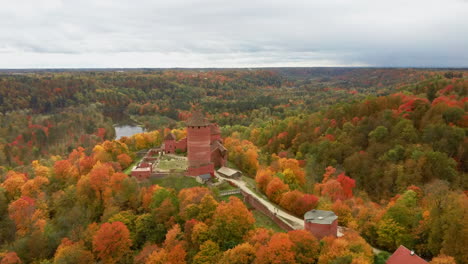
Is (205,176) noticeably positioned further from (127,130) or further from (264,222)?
(127,130)

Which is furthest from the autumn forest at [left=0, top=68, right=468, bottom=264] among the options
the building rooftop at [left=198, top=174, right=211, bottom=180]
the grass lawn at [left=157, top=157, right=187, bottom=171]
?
the grass lawn at [left=157, top=157, right=187, bottom=171]

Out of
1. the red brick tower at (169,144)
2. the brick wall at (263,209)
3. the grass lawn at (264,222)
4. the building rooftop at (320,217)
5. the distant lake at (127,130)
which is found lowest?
the distant lake at (127,130)

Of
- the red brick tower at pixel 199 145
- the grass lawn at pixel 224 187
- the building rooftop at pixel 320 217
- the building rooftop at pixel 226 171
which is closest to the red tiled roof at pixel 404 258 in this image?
the building rooftop at pixel 320 217

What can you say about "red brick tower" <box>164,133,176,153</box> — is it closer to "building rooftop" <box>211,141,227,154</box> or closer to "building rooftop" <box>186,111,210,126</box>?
"building rooftop" <box>211,141,227,154</box>

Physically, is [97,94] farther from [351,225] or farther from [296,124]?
[351,225]

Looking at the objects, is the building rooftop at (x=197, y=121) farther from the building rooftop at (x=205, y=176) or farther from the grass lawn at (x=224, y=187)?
the grass lawn at (x=224, y=187)

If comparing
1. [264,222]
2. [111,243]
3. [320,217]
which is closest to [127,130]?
[111,243]
